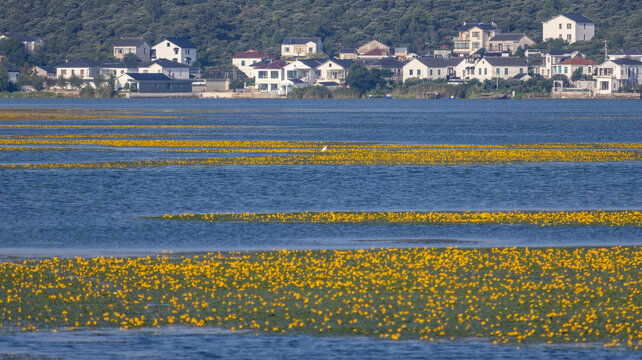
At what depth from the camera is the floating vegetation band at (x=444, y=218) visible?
34.9m

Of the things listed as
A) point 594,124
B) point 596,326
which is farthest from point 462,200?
point 594,124

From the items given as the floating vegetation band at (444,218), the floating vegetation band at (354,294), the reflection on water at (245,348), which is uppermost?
the floating vegetation band at (354,294)

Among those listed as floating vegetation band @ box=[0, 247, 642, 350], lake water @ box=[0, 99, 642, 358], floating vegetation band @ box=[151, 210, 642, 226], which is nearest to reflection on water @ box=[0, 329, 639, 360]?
lake water @ box=[0, 99, 642, 358]

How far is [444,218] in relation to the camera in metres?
35.8

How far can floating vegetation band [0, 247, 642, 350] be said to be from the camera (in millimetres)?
20203

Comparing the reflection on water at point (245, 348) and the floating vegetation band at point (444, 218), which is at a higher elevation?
the reflection on water at point (245, 348)

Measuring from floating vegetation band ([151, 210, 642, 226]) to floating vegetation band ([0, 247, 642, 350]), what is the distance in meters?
6.58

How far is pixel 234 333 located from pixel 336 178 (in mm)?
29832

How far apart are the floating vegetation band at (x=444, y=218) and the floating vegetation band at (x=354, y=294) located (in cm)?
658

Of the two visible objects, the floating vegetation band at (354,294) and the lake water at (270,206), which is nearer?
the lake water at (270,206)

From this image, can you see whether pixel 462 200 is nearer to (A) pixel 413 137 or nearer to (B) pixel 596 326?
(B) pixel 596 326

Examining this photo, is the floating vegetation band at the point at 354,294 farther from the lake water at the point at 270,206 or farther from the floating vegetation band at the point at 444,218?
the floating vegetation band at the point at 444,218

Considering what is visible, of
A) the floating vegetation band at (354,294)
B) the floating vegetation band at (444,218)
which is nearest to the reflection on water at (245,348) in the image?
the floating vegetation band at (354,294)

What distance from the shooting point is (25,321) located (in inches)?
813
